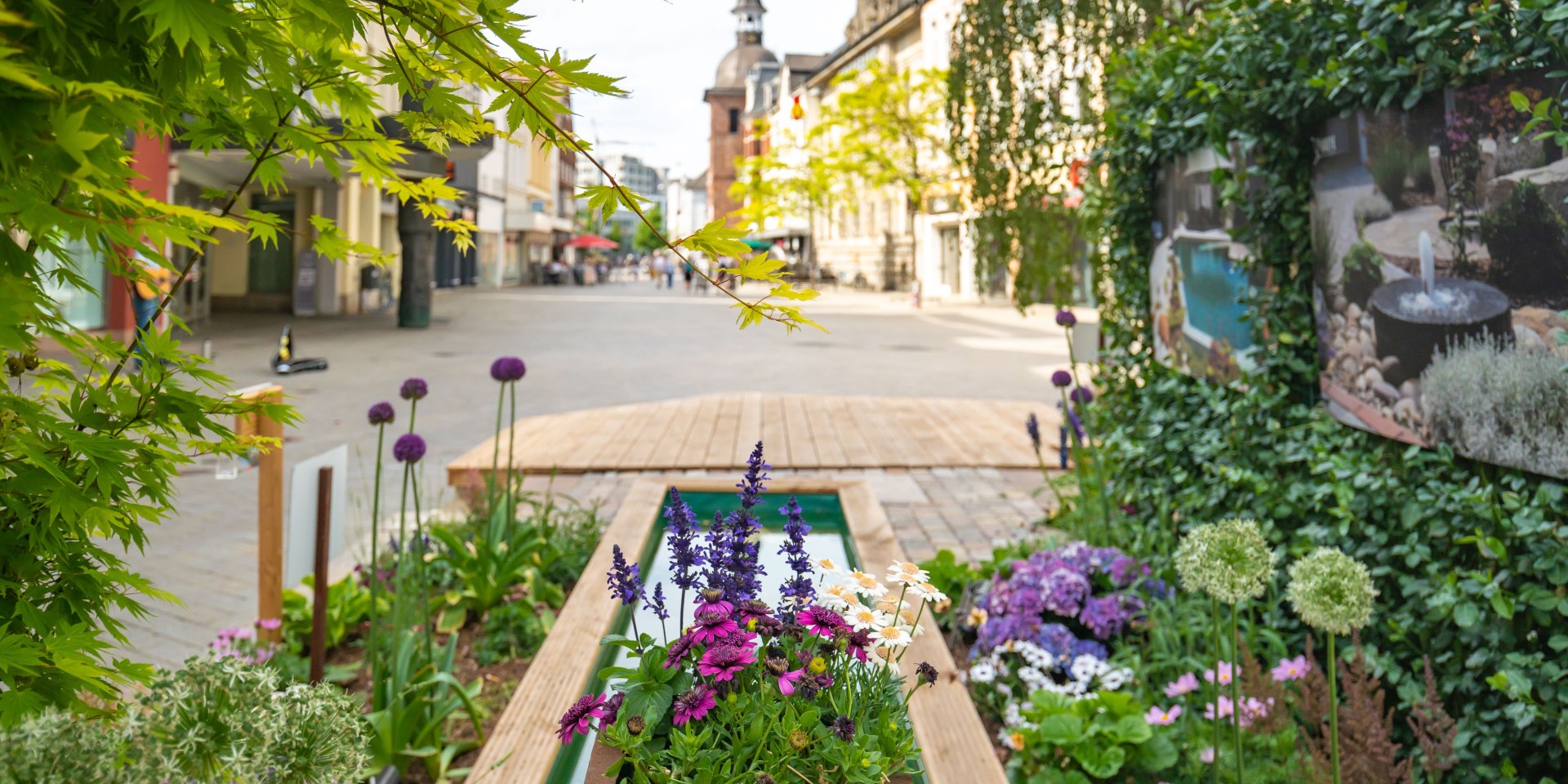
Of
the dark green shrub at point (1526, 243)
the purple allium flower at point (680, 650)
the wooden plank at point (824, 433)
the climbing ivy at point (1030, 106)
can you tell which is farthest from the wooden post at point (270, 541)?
the climbing ivy at point (1030, 106)

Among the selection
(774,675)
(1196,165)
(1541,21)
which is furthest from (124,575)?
(1196,165)

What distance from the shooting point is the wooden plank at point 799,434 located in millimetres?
7242

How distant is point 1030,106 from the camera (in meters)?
6.70

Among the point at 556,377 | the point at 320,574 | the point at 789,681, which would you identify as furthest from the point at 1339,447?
the point at 556,377

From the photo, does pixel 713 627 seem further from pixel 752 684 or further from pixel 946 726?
pixel 946 726

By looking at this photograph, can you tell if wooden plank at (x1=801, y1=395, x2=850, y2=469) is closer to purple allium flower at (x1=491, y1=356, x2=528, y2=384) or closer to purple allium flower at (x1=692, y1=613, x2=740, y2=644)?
purple allium flower at (x1=491, y1=356, x2=528, y2=384)

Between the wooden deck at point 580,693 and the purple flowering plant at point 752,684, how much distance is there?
35cm

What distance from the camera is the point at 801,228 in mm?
65375

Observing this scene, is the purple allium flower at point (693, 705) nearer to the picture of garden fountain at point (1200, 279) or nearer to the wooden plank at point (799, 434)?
the picture of garden fountain at point (1200, 279)

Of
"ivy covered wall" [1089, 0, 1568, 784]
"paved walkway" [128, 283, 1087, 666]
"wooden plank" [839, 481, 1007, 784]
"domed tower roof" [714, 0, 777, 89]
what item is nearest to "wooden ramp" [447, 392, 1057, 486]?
"paved walkway" [128, 283, 1087, 666]

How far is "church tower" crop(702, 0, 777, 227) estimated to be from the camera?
90812 millimetres

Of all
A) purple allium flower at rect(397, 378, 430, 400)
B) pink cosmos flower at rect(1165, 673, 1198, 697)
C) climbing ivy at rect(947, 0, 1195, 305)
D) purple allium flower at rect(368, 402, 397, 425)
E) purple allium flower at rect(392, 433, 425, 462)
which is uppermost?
climbing ivy at rect(947, 0, 1195, 305)

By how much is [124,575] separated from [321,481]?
1.86 metres

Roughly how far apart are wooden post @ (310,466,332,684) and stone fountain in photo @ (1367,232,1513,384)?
296cm
